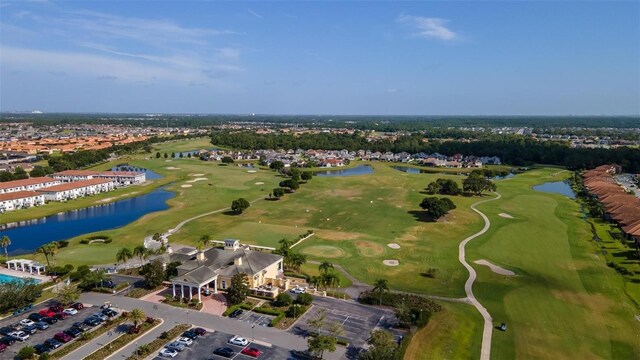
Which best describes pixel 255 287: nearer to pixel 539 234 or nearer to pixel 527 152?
pixel 539 234

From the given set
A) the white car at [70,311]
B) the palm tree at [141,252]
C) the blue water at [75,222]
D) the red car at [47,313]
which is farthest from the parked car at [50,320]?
the blue water at [75,222]

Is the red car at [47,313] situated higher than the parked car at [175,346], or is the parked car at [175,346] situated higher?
the parked car at [175,346]

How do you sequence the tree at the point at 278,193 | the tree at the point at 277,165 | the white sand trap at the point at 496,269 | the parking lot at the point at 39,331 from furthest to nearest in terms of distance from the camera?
the tree at the point at 277,165, the tree at the point at 278,193, the white sand trap at the point at 496,269, the parking lot at the point at 39,331

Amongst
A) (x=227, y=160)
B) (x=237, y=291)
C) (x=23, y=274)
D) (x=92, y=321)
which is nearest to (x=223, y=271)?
(x=237, y=291)

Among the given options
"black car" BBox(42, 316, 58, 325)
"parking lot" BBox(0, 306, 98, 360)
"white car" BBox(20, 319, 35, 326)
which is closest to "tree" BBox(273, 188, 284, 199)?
"parking lot" BBox(0, 306, 98, 360)

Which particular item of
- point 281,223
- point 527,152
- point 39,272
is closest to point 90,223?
point 39,272

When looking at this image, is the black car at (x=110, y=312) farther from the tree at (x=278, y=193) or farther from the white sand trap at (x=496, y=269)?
the tree at (x=278, y=193)
